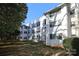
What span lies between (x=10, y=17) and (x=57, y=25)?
89cm

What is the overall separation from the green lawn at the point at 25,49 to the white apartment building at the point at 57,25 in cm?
10

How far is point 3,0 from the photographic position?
3.96 meters

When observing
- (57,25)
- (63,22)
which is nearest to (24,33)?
(57,25)

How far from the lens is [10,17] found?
13.1 feet

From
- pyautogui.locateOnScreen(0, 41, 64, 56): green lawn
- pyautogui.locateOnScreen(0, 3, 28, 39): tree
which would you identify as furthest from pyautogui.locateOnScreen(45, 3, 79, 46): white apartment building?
pyautogui.locateOnScreen(0, 3, 28, 39): tree

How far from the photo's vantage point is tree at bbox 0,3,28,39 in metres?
3.96

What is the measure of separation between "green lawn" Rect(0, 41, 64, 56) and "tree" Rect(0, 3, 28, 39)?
184 mm

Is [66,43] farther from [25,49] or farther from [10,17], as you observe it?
[10,17]

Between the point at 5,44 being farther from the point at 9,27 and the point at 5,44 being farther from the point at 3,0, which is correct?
the point at 3,0

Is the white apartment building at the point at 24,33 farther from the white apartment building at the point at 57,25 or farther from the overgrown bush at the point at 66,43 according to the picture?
the overgrown bush at the point at 66,43

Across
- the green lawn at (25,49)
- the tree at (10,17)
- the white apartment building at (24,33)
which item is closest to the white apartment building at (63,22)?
the green lawn at (25,49)

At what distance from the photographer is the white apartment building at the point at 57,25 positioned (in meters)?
3.95

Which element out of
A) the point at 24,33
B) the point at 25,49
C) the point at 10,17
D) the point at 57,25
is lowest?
the point at 25,49

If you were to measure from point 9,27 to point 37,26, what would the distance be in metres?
0.52
